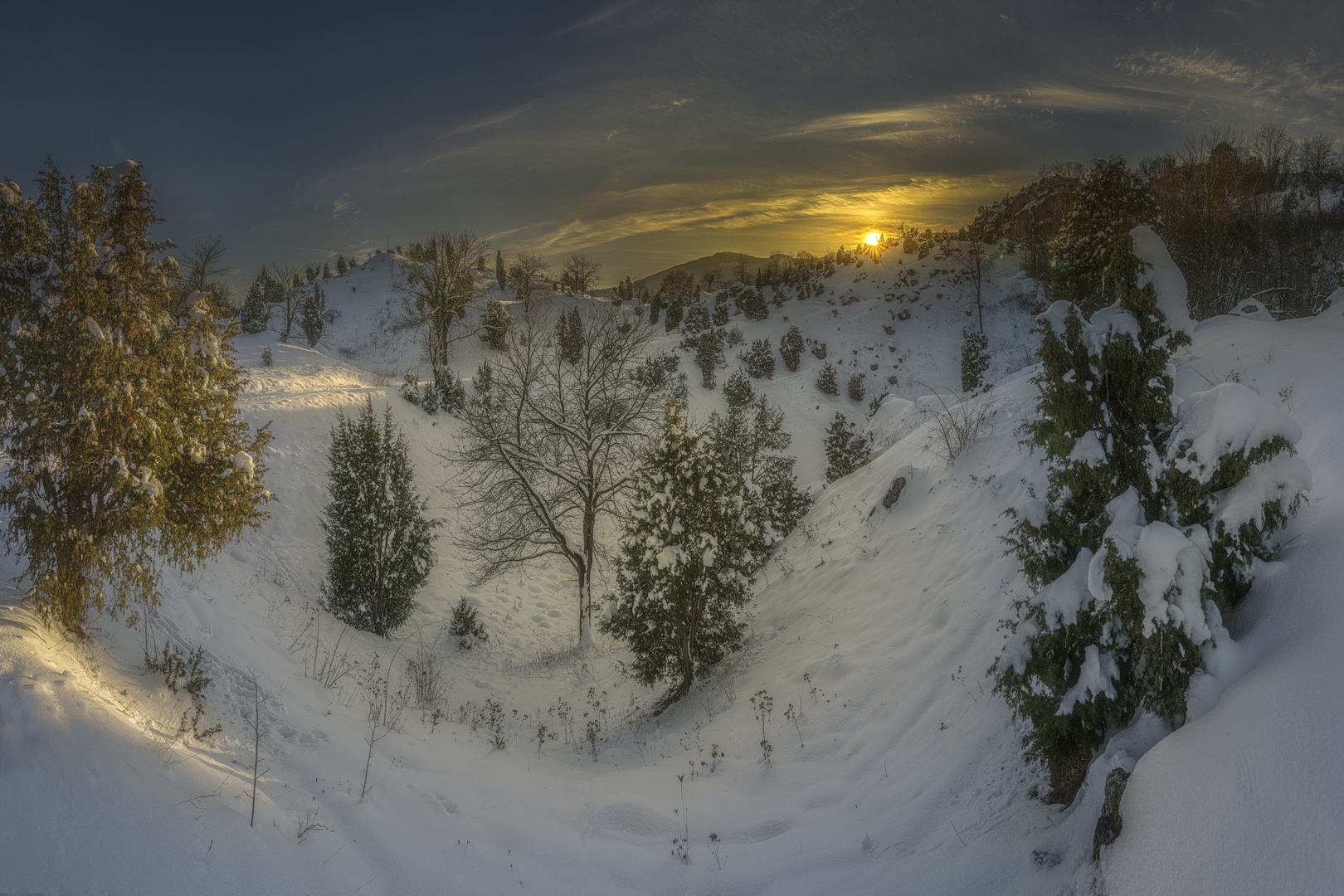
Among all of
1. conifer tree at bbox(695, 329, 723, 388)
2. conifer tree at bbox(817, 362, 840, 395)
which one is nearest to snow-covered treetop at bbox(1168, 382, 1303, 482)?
conifer tree at bbox(695, 329, 723, 388)

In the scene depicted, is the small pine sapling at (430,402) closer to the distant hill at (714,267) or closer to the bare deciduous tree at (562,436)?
the bare deciduous tree at (562,436)

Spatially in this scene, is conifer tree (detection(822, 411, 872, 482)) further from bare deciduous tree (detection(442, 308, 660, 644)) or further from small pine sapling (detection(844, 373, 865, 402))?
small pine sapling (detection(844, 373, 865, 402))

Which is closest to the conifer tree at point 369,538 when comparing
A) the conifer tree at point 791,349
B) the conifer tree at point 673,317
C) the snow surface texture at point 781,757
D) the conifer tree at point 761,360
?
the snow surface texture at point 781,757

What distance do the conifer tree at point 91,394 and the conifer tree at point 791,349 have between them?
34081mm

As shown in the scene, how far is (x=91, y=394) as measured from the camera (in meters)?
5.11

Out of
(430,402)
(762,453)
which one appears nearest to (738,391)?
(762,453)

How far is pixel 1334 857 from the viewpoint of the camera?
224 cm

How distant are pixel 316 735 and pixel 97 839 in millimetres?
2436

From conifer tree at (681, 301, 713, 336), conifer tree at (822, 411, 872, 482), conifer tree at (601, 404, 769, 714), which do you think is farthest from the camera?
conifer tree at (681, 301, 713, 336)

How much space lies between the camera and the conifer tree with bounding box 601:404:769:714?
368 inches

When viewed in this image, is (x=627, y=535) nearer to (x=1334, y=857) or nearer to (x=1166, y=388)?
(x=1166, y=388)

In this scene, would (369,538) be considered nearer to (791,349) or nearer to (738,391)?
(738,391)

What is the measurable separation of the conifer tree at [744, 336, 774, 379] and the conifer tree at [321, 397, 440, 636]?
84.3 feet

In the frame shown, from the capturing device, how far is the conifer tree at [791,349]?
3725 cm
